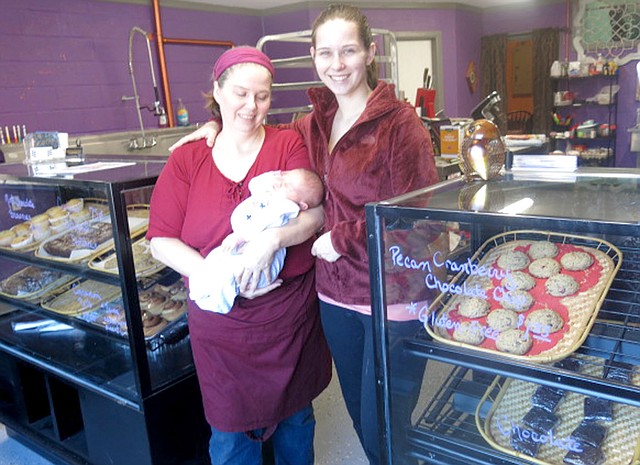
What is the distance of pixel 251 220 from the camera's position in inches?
61.4

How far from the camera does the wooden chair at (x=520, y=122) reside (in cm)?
863

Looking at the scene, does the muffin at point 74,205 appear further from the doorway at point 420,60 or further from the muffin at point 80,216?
the doorway at point 420,60

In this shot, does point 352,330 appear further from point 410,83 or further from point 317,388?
point 410,83

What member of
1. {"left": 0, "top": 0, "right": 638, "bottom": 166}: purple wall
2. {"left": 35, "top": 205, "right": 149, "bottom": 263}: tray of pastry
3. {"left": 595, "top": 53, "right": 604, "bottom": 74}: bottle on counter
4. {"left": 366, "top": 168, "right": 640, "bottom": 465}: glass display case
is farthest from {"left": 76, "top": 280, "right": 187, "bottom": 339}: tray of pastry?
{"left": 595, "top": 53, "right": 604, "bottom": 74}: bottle on counter

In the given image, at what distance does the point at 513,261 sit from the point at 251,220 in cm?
70

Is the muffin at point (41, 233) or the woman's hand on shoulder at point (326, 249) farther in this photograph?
the muffin at point (41, 233)

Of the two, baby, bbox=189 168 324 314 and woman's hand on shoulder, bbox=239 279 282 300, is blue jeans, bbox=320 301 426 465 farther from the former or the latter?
baby, bbox=189 168 324 314

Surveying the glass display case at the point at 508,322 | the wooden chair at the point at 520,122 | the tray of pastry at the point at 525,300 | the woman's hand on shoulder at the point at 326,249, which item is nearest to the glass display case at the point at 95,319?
the woman's hand on shoulder at the point at 326,249

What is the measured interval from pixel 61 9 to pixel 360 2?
367cm

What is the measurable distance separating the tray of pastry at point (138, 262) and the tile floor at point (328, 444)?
3.56 ft

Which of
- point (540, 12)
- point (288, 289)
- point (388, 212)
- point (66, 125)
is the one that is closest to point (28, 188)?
point (288, 289)

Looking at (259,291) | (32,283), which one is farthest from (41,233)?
(259,291)

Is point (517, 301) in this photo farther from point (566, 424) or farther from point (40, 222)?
point (40, 222)

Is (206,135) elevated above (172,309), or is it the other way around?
(206,135)
